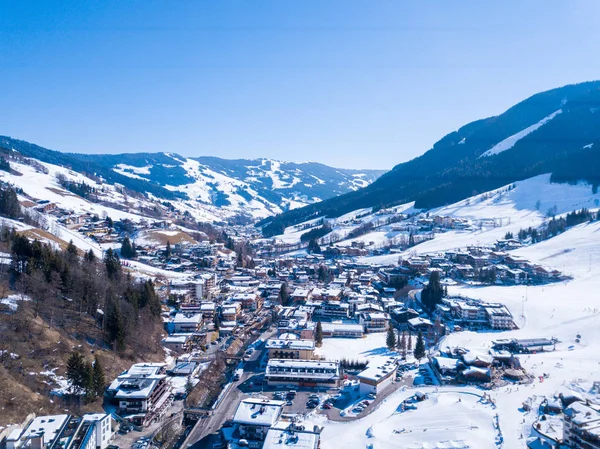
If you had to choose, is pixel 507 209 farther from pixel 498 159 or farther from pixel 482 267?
pixel 482 267

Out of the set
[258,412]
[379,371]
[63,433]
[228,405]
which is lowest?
[228,405]

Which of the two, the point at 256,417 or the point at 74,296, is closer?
the point at 256,417

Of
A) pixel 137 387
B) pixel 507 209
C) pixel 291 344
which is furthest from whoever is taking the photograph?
pixel 507 209

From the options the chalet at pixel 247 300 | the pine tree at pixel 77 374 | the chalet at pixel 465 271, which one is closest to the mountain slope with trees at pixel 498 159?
the chalet at pixel 465 271

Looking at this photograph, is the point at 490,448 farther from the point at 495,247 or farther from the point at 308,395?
the point at 495,247

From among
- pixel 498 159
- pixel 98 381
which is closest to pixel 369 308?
pixel 98 381

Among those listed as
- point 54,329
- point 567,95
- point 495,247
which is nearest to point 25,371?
point 54,329
